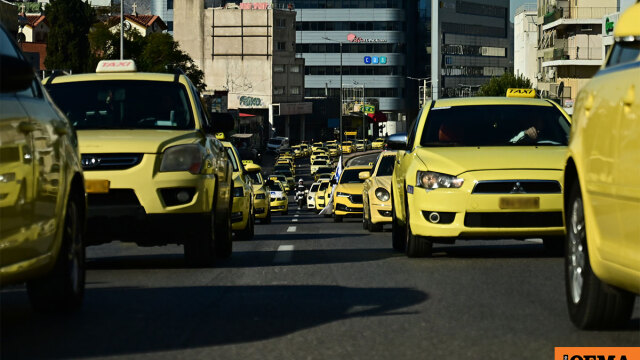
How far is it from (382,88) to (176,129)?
17645 centimetres

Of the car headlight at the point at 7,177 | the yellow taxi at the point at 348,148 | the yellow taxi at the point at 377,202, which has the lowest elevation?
the yellow taxi at the point at 348,148

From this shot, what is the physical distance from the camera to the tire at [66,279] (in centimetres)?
875

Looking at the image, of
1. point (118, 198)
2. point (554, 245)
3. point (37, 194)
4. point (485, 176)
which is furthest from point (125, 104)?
point (37, 194)

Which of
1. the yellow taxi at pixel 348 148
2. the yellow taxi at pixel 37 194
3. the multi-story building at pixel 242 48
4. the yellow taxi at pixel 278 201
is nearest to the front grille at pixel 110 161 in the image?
the yellow taxi at pixel 37 194

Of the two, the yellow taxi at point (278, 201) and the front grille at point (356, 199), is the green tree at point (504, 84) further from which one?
the front grille at point (356, 199)

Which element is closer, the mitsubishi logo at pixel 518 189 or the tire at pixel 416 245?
the mitsubishi logo at pixel 518 189

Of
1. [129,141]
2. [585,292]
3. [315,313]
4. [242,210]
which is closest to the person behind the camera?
[585,292]

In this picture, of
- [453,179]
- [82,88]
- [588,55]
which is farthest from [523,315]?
[588,55]

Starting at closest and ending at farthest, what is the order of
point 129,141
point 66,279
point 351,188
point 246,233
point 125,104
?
point 66,279 < point 129,141 < point 125,104 < point 246,233 < point 351,188

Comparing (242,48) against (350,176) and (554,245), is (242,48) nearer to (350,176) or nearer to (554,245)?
(350,176)

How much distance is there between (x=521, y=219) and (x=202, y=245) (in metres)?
2.92

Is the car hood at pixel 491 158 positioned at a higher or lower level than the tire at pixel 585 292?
higher

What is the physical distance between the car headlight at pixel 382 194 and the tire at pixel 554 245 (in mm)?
8750

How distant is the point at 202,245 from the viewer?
42.0 feet
